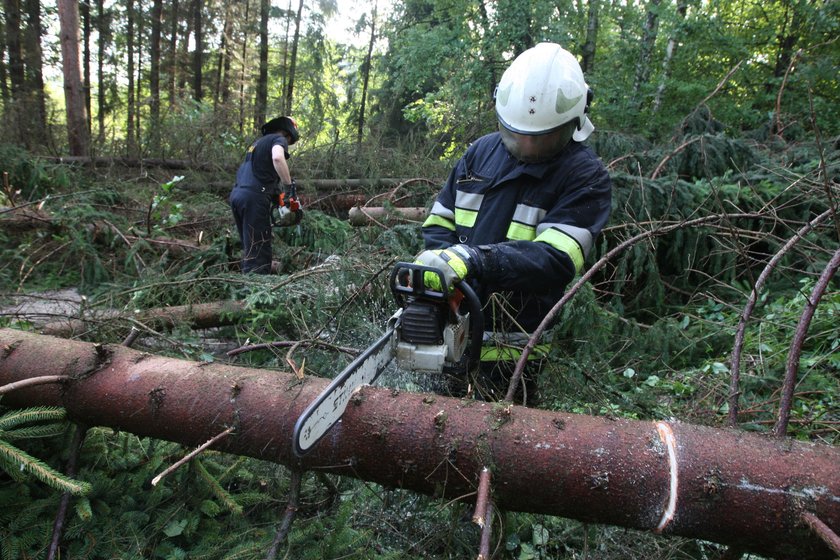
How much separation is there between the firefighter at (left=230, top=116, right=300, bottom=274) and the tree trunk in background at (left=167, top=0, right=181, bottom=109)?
9.11m

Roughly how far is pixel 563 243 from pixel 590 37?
1069 cm

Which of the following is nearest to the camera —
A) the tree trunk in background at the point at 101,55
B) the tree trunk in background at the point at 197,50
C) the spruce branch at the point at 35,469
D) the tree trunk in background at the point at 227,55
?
the spruce branch at the point at 35,469

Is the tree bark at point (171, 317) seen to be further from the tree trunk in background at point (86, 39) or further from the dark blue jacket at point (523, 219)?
the tree trunk in background at point (86, 39)

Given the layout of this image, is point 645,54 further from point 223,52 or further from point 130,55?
point 130,55

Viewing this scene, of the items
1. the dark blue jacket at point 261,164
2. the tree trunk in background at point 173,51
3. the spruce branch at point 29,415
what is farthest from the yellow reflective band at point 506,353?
the tree trunk in background at point 173,51

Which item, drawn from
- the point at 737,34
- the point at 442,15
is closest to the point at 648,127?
the point at 737,34

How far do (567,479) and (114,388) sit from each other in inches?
61.1

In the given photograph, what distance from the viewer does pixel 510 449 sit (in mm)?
1424

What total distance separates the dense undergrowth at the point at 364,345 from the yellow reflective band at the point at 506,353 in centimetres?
10

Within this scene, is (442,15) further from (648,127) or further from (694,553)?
(694,553)

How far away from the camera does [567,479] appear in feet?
4.53

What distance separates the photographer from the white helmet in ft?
6.13

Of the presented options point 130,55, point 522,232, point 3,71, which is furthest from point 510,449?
point 130,55

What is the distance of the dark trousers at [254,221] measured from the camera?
523 cm
